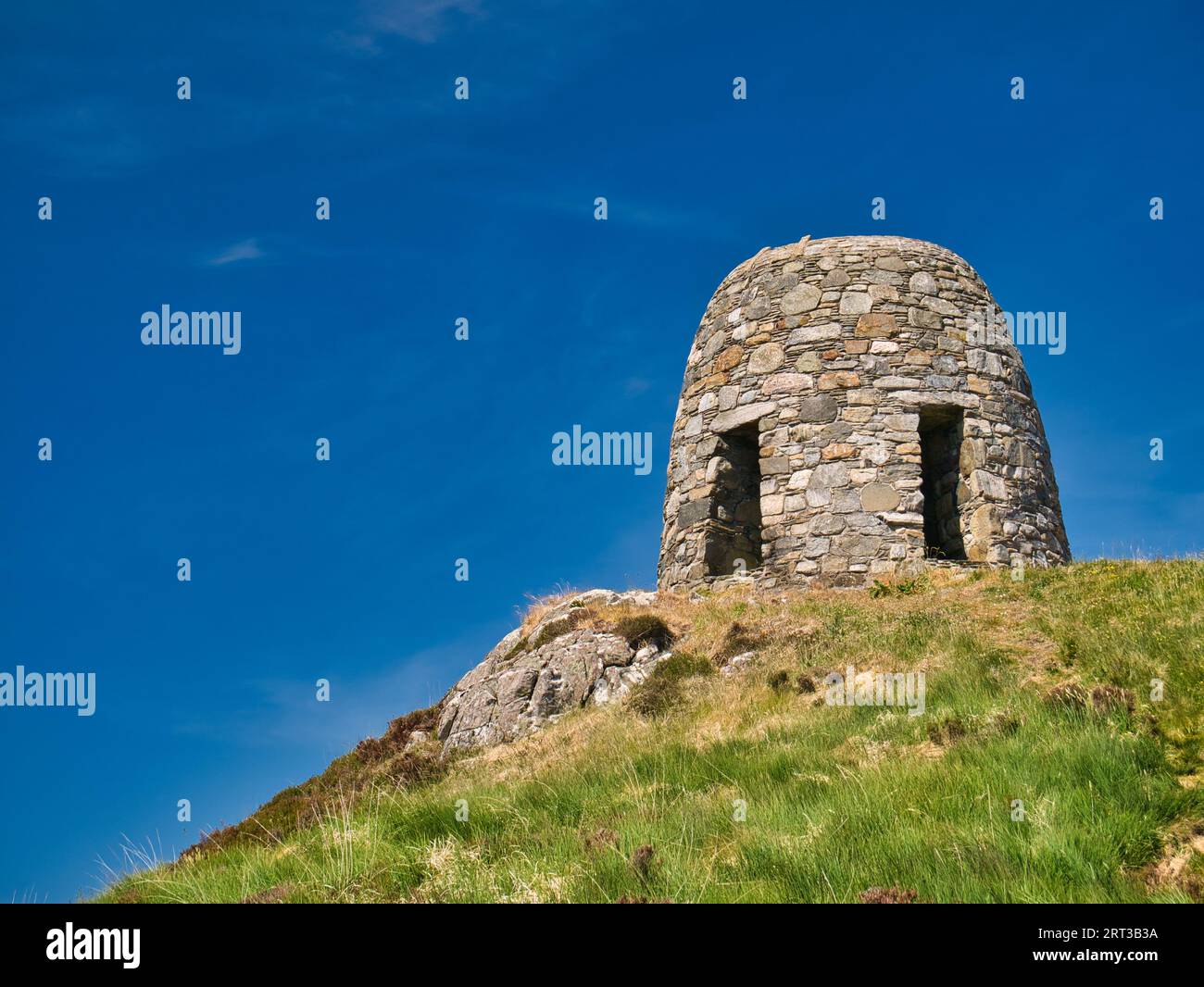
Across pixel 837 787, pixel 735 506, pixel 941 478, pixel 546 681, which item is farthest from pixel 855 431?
pixel 837 787

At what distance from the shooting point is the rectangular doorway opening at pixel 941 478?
1510cm

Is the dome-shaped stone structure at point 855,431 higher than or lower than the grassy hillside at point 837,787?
higher

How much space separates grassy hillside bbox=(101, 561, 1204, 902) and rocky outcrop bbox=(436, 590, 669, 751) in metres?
0.60

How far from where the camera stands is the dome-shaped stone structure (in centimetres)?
1455

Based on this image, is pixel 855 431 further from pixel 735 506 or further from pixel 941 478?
pixel 735 506

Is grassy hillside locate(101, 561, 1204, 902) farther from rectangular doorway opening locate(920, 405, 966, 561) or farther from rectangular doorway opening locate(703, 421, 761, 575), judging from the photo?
rectangular doorway opening locate(703, 421, 761, 575)

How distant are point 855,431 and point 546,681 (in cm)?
567

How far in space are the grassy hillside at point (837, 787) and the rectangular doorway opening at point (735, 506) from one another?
10.2 feet

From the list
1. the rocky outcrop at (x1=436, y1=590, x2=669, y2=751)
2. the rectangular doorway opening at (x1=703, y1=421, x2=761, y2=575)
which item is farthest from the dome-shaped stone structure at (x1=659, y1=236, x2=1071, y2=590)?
the rocky outcrop at (x1=436, y1=590, x2=669, y2=751)

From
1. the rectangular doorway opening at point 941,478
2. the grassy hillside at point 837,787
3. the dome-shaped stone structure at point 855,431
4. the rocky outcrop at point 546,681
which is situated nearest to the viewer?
the grassy hillside at point 837,787

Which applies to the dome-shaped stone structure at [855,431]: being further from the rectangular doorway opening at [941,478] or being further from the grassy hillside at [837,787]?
the grassy hillside at [837,787]

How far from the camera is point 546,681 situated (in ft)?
42.0

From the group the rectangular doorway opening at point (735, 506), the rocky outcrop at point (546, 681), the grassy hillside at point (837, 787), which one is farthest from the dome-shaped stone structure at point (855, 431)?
the rocky outcrop at point (546, 681)
